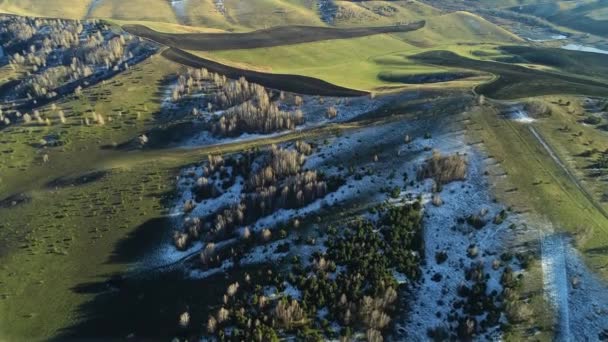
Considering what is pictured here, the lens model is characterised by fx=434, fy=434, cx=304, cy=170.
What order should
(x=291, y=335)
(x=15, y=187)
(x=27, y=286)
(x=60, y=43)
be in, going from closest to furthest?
(x=291, y=335)
(x=27, y=286)
(x=15, y=187)
(x=60, y=43)

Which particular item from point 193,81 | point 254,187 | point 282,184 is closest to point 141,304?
point 254,187

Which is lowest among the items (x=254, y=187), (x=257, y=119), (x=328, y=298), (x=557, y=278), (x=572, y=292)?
(x=328, y=298)

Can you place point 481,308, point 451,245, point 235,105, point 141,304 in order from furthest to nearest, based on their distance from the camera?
point 235,105
point 141,304
point 451,245
point 481,308

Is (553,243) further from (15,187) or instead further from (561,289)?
(15,187)

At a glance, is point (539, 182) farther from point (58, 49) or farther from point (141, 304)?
point (58, 49)

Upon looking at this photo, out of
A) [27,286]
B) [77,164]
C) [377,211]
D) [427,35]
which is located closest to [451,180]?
[377,211]

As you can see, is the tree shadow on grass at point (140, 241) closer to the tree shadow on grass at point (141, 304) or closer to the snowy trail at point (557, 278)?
the tree shadow on grass at point (141, 304)
